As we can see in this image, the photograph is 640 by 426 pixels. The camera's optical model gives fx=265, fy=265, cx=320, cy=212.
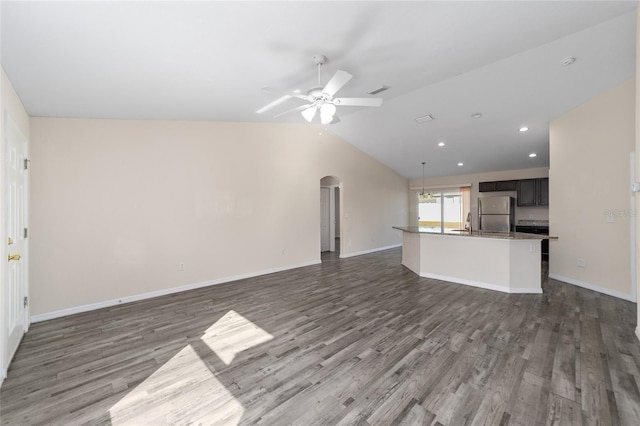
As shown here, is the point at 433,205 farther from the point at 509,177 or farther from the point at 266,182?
the point at 266,182

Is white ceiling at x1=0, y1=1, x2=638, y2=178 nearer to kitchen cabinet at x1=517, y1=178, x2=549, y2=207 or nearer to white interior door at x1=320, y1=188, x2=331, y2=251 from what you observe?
kitchen cabinet at x1=517, y1=178, x2=549, y2=207

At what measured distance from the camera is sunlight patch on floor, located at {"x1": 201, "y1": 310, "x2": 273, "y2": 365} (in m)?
2.51

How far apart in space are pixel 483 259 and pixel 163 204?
5.23 metres

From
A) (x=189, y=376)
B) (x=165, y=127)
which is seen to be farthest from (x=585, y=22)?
(x=165, y=127)

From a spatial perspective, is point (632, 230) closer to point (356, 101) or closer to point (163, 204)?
point (356, 101)

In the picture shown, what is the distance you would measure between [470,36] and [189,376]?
13.1ft

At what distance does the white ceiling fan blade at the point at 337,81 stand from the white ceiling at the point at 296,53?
0.38 metres

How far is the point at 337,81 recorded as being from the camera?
2.45 meters

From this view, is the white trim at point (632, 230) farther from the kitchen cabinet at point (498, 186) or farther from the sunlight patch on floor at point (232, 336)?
the sunlight patch on floor at point (232, 336)

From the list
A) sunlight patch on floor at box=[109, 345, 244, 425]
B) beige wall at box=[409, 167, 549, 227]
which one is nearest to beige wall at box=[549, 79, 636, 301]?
beige wall at box=[409, 167, 549, 227]

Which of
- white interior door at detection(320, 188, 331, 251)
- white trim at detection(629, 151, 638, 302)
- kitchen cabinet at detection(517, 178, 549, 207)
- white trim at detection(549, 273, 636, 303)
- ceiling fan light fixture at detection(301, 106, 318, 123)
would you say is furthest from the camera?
white interior door at detection(320, 188, 331, 251)

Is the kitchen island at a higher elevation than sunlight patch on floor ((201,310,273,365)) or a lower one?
higher

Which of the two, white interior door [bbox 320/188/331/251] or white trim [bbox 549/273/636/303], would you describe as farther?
white interior door [bbox 320/188/331/251]

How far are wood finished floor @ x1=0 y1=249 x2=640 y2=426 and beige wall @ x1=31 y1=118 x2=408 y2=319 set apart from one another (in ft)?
1.89
